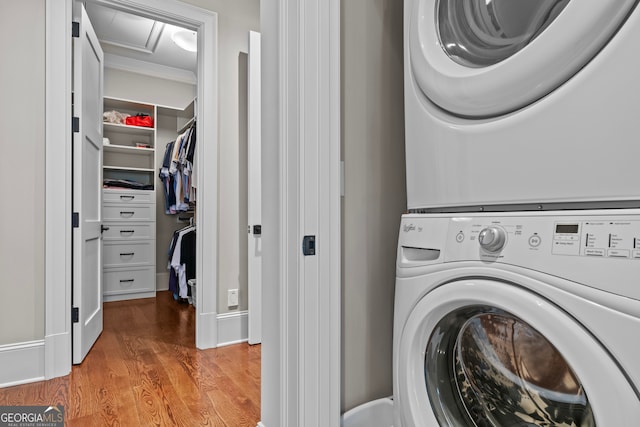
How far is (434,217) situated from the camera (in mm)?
887

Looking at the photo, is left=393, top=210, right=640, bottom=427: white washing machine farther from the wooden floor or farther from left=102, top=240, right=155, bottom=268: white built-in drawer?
left=102, top=240, right=155, bottom=268: white built-in drawer

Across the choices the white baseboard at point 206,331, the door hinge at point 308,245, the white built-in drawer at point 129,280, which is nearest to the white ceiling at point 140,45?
the white built-in drawer at point 129,280

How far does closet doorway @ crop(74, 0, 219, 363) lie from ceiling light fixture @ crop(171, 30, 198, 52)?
64mm

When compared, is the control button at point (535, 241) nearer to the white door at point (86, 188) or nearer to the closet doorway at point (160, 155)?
the closet doorway at point (160, 155)

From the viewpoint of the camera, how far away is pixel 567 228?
2.11 ft

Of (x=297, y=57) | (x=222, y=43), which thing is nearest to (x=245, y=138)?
(x=222, y=43)

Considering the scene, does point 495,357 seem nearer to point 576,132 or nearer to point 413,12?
point 576,132

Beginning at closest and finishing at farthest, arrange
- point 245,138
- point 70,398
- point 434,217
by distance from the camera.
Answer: point 434,217 < point 70,398 < point 245,138

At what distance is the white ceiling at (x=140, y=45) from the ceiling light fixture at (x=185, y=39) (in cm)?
6

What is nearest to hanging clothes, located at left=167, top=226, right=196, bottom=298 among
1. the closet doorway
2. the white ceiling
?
the closet doorway

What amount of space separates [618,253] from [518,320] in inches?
8.4

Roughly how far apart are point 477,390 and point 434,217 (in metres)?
0.42

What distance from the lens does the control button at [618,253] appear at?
56cm

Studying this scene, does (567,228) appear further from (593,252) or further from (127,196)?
(127,196)
